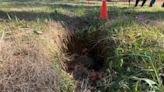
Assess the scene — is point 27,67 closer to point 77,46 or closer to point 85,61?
point 85,61

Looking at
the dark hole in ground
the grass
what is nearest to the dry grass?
the grass

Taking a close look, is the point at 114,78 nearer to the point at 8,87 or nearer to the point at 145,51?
the point at 145,51

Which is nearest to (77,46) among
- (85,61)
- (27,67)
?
(85,61)

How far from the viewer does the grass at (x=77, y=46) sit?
20.0 feet

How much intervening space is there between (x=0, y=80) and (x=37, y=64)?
0.64 m

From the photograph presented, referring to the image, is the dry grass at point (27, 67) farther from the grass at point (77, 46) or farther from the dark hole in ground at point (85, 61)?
the dark hole in ground at point (85, 61)

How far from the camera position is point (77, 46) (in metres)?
8.55

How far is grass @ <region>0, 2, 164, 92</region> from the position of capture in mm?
6098

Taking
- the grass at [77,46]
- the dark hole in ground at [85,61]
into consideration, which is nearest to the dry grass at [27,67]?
the grass at [77,46]

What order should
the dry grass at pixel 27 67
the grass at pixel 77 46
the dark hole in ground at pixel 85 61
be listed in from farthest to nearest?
the dark hole in ground at pixel 85 61 → the grass at pixel 77 46 → the dry grass at pixel 27 67

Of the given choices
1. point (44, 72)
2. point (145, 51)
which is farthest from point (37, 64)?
point (145, 51)

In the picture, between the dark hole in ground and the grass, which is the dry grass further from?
the dark hole in ground

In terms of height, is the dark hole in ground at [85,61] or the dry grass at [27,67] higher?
the dry grass at [27,67]

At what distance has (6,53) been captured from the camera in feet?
21.0
